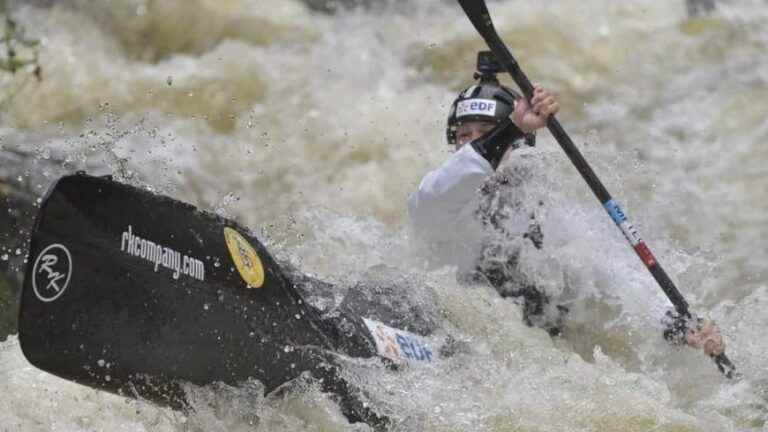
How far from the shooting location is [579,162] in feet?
13.5

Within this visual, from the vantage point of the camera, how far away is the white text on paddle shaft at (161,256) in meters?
3.04

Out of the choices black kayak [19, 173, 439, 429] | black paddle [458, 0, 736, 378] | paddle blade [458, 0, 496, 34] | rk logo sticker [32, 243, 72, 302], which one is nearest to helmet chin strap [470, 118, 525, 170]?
black paddle [458, 0, 736, 378]

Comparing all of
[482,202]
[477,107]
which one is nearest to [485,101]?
[477,107]

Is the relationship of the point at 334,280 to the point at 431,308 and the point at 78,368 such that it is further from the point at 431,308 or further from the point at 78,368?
the point at 78,368

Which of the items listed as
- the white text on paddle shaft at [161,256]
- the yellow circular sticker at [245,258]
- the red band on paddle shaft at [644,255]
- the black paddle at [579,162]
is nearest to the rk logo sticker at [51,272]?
the white text on paddle shaft at [161,256]

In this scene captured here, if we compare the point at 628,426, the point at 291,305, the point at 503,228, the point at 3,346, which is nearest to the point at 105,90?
the point at 3,346

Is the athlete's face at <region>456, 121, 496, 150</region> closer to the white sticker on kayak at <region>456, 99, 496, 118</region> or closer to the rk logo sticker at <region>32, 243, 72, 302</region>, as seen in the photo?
the white sticker on kayak at <region>456, 99, 496, 118</region>

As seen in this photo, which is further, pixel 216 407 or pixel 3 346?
pixel 3 346

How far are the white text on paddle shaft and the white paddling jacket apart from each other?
114 cm

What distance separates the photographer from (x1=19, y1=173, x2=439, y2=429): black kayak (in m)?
2.92

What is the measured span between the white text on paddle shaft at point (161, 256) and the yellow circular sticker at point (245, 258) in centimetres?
14

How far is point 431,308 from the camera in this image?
165 inches

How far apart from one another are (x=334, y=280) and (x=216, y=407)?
1.17 m

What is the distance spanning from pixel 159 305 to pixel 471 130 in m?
1.75
